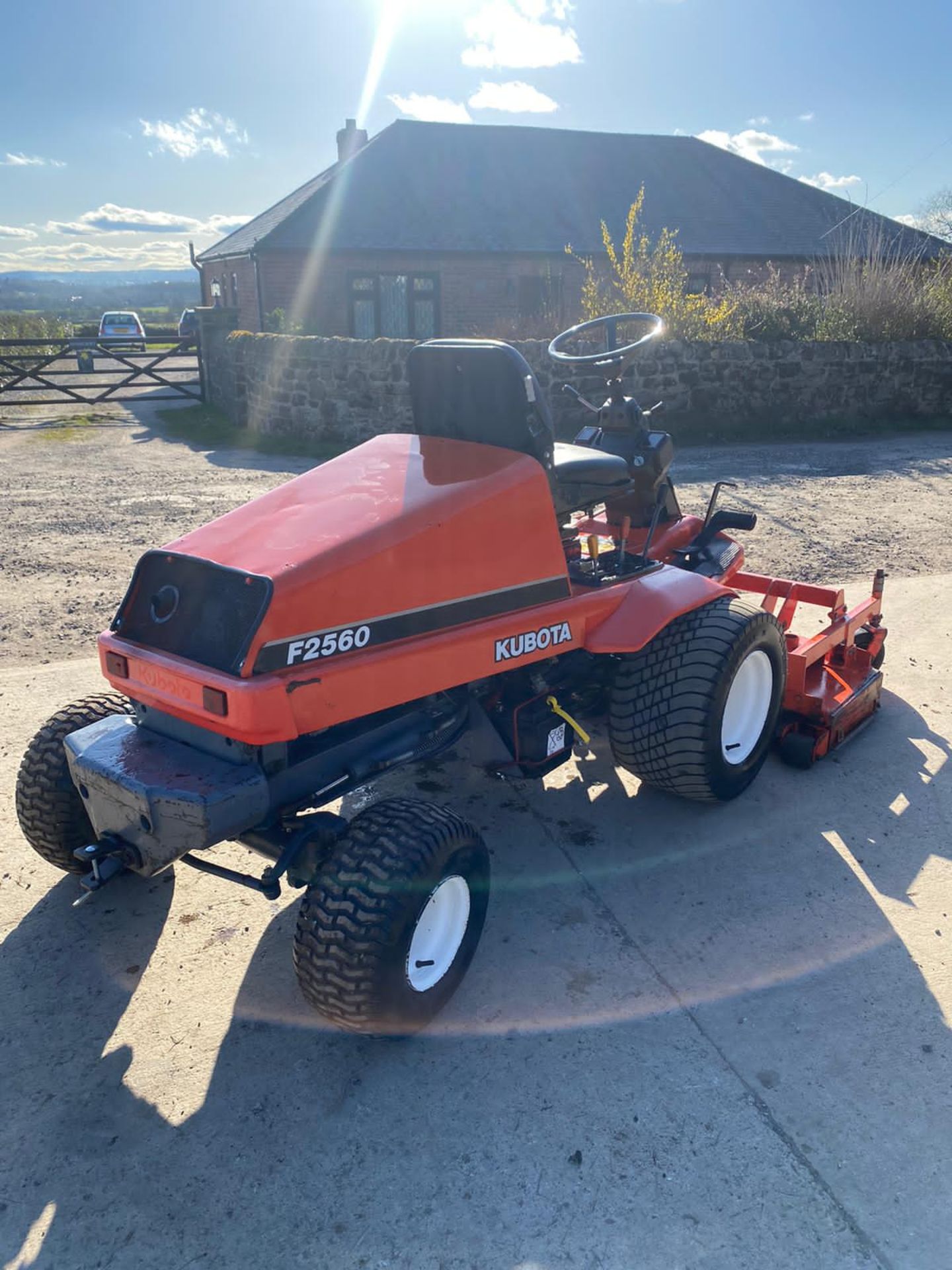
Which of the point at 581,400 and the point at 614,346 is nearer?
the point at 614,346

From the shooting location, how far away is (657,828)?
11.7 feet

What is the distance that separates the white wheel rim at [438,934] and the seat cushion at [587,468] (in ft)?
4.74

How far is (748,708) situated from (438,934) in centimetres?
170

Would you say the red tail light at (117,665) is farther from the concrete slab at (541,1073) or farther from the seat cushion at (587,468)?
the seat cushion at (587,468)

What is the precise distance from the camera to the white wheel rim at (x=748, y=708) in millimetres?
3656

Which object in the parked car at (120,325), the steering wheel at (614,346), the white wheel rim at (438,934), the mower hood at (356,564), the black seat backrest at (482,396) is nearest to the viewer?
the mower hood at (356,564)

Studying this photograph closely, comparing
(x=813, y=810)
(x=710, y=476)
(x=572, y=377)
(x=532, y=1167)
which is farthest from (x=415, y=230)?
(x=532, y=1167)

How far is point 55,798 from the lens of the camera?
2957 millimetres

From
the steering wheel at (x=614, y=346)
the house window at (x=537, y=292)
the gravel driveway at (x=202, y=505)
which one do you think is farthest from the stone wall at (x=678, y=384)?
the house window at (x=537, y=292)

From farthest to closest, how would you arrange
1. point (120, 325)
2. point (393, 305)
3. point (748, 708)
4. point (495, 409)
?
point (120, 325) → point (393, 305) → point (748, 708) → point (495, 409)

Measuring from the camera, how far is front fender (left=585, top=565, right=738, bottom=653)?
3.22 meters

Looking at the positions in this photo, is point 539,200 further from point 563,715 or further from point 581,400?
point 563,715

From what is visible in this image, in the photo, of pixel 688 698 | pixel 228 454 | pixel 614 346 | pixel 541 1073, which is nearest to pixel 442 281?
pixel 228 454

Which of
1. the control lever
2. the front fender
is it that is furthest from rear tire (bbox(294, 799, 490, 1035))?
the control lever
